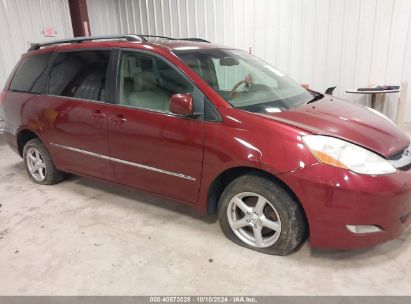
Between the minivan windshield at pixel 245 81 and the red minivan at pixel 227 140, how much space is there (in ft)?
0.04

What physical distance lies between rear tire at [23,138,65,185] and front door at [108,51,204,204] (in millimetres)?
1077

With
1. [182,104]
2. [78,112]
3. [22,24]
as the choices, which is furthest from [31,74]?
[22,24]

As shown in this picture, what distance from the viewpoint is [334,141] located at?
187cm

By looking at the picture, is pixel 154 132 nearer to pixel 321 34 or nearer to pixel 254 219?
pixel 254 219

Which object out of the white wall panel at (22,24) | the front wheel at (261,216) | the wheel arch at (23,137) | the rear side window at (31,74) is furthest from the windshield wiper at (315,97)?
the white wall panel at (22,24)

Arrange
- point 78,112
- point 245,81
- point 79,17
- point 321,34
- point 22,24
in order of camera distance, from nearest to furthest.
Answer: point 245,81 → point 78,112 → point 321,34 → point 22,24 → point 79,17

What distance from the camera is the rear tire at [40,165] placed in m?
3.36

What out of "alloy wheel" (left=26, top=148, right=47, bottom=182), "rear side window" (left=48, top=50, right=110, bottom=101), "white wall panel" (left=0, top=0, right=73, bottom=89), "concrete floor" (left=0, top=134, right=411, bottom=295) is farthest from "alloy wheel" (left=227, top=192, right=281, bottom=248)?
"white wall panel" (left=0, top=0, right=73, bottom=89)

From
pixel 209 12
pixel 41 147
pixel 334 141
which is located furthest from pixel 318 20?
pixel 41 147

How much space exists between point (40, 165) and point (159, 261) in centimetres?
204

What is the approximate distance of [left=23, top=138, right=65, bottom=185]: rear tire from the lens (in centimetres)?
336

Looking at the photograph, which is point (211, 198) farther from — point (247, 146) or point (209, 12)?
point (209, 12)

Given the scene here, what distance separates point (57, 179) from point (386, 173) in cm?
310

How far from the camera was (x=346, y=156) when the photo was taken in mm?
1812
